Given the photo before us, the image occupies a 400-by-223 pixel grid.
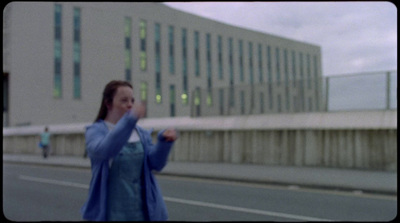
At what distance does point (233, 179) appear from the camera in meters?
11.2

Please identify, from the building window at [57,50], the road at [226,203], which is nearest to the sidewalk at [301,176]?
the road at [226,203]

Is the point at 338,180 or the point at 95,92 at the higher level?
the point at 95,92

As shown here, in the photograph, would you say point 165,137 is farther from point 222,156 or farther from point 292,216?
point 222,156

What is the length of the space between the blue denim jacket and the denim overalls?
1.1 inches

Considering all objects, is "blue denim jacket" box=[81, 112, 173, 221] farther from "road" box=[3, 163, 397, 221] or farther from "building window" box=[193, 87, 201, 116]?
"building window" box=[193, 87, 201, 116]

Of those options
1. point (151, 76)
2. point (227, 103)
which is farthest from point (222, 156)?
point (151, 76)

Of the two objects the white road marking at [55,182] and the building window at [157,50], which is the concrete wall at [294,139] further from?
the building window at [157,50]

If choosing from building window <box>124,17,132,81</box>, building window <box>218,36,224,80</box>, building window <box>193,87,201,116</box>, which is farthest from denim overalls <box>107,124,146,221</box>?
building window <box>218,36,224,80</box>

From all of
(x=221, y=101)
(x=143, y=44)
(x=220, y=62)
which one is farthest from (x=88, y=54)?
(x=221, y=101)

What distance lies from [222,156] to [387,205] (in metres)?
8.41

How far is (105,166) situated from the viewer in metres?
1.85

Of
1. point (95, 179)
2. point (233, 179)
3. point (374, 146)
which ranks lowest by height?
point (233, 179)

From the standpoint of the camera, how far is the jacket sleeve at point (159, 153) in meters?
1.86

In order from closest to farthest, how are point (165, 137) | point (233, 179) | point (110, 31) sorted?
1. point (165, 137)
2. point (233, 179)
3. point (110, 31)
